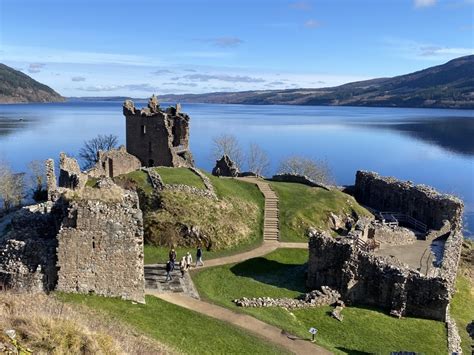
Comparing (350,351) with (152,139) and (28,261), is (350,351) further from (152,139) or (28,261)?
(152,139)

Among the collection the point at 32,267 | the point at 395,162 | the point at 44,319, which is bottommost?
the point at 395,162

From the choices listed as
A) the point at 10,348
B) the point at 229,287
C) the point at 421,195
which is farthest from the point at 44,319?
the point at 421,195

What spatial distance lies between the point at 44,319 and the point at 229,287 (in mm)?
18268

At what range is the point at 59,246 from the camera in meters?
22.3

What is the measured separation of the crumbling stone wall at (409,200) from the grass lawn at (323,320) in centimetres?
2109

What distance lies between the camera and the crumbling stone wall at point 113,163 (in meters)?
49.8

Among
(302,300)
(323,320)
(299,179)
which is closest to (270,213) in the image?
(299,179)

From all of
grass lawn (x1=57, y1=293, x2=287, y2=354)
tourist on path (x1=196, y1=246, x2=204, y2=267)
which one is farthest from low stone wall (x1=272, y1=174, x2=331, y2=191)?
grass lawn (x1=57, y1=293, x2=287, y2=354)

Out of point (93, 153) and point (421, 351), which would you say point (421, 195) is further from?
point (93, 153)

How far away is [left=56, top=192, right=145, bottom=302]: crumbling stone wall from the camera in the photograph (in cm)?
2238

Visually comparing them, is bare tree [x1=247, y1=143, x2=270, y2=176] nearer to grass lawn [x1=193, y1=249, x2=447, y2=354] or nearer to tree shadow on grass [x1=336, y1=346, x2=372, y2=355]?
grass lawn [x1=193, y1=249, x2=447, y2=354]

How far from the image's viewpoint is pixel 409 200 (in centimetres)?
5253

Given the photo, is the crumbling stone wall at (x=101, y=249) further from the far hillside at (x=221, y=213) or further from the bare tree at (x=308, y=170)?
the bare tree at (x=308, y=170)

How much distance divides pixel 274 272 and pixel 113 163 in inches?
1023
